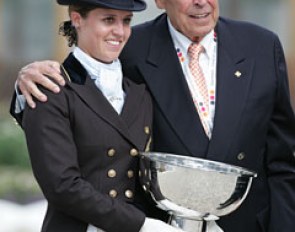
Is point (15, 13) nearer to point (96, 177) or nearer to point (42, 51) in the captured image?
point (42, 51)

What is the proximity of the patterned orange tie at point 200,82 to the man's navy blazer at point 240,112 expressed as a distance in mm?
31

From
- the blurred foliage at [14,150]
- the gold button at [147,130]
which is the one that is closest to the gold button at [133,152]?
the gold button at [147,130]

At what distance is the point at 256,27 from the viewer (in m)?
3.89

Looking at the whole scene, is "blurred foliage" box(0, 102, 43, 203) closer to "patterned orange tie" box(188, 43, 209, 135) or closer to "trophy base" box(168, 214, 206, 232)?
"patterned orange tie" box(188, 43, 209, 135)

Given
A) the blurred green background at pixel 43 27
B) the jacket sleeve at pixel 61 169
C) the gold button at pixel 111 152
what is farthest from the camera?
the blurred green background at pixel 43 27

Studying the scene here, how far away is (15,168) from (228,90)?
4.88m

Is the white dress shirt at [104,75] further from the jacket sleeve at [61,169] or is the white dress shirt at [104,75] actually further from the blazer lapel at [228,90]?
the blazer lapel at [228,90]

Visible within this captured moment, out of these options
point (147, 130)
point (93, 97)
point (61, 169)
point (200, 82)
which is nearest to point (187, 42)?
point (200, 82)

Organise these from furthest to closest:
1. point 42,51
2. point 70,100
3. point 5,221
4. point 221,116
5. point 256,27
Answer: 1. point 42,51
2. point 5,221
3. point 256,27
4. point 221,116
5. point 70,100

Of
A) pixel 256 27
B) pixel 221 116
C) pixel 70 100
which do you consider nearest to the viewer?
pixel 70 100

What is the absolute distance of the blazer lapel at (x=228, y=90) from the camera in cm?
366

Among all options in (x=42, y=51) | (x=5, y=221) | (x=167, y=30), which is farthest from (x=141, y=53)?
(x=42, y=51)

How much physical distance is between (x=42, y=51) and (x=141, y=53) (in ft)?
21.5

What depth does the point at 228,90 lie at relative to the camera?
12.2ft
